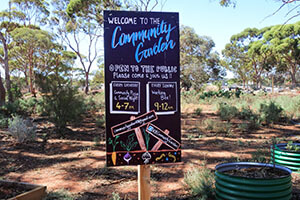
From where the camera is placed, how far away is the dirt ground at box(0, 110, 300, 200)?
4.36 m

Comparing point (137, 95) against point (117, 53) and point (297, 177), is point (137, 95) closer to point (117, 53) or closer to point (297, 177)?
point (117, 53)

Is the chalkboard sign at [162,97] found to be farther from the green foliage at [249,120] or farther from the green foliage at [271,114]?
the green foliage at [271,114]

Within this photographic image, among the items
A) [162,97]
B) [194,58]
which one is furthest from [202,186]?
[194,58]

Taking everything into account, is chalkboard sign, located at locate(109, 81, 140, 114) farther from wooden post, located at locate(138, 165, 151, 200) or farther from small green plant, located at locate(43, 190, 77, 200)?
small green plant, located at locate(43, 190, 77, 200)

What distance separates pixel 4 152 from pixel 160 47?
18.4 feet

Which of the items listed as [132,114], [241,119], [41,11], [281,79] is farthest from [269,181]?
[281,79]

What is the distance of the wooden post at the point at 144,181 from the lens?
2725 millimetres

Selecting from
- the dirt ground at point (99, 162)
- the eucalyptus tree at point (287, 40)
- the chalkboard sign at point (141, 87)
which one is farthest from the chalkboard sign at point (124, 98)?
the eucalyptus tree at point (287, 40)

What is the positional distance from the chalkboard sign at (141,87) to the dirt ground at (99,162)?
1581 mm

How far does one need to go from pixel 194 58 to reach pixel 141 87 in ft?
86.4

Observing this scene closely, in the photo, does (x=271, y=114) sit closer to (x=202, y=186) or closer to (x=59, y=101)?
(x=202, y=186)

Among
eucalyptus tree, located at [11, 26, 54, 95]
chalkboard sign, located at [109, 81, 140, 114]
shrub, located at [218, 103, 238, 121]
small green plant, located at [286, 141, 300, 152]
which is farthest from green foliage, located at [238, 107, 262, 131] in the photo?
eucalyptus tree, located at [11, 26, 54, 95]

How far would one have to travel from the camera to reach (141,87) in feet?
8.97

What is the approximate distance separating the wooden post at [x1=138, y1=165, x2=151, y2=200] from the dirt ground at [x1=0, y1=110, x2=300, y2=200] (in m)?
1.30
